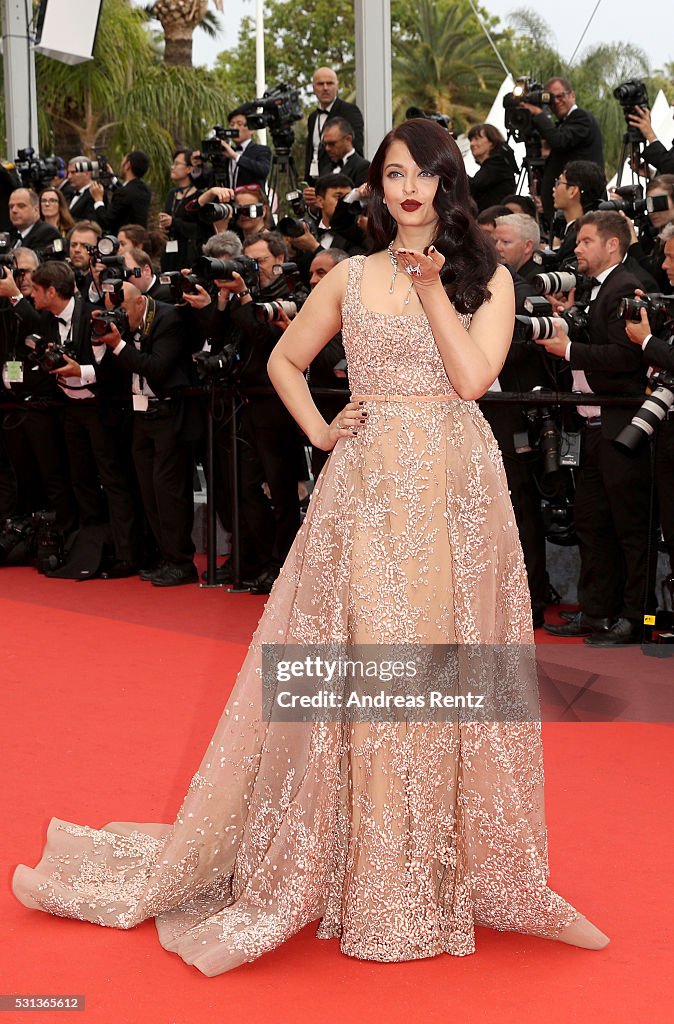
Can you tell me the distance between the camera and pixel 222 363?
22.1ft

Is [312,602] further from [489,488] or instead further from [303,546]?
[489,488]

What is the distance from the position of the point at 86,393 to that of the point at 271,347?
4.27 ft

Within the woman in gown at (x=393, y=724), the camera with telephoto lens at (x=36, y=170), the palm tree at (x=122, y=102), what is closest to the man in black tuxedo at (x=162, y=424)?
the camera with telephoto lens at (x=36, y=170)

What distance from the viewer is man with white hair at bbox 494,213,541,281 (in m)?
6.04

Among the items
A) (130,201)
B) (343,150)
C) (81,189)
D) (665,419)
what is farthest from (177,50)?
(665,419)

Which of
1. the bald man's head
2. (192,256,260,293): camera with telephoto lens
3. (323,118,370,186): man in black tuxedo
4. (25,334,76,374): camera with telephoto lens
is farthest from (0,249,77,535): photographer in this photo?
the bald man's head

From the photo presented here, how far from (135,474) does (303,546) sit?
4.98m

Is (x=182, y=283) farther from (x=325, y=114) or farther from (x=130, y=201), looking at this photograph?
(x=130, y=201)

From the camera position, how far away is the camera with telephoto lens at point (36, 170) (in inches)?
385

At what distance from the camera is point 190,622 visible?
21.0ft

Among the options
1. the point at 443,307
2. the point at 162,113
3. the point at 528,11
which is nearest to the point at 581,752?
the point at 443,307

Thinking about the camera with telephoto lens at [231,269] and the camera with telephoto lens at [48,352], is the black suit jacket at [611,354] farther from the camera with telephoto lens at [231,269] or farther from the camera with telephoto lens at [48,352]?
the camera with telephoto lens at [48,352]

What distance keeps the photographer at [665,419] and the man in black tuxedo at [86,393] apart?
10.7 feet

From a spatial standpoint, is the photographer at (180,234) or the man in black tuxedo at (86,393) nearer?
the man in black tuxedo at (86,393)
